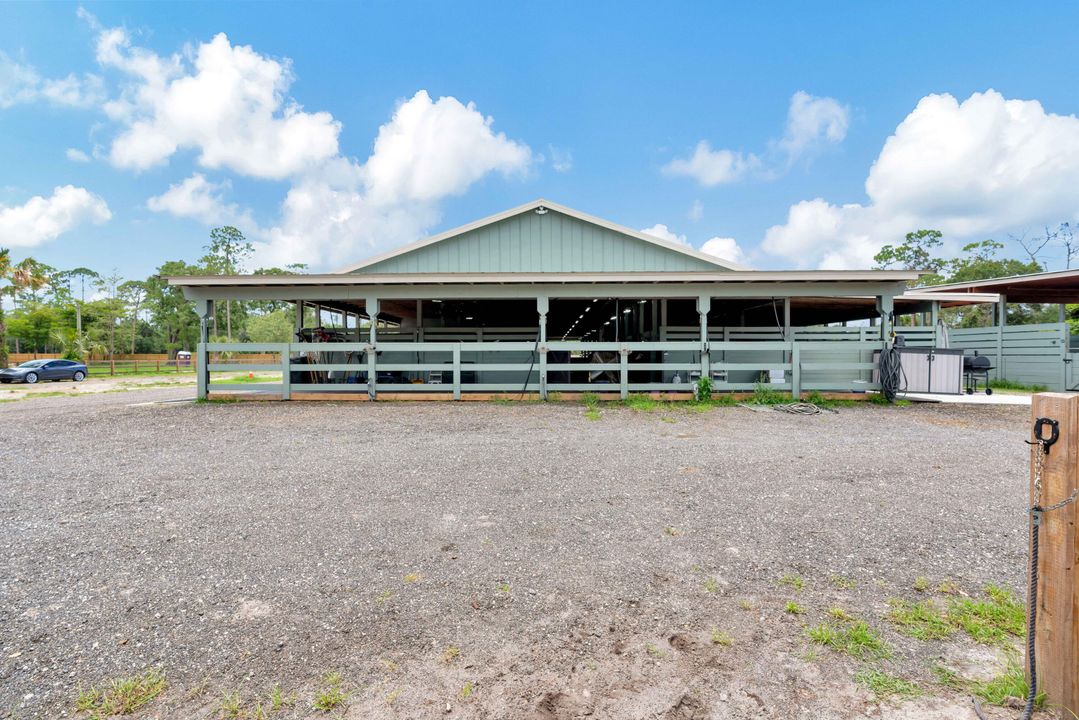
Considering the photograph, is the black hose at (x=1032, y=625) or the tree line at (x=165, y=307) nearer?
the black hose at (x=1032, y=625)

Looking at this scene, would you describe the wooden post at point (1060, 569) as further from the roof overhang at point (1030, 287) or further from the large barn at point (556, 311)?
the roof overhang at point (1030, 287)

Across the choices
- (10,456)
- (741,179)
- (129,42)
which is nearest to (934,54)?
(741,179)

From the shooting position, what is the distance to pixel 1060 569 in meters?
1.52

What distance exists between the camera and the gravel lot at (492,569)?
173cm

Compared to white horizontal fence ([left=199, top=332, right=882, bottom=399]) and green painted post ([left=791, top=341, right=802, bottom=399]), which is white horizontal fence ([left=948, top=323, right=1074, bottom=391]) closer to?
white horizontal fence ([left=199, top=332, right=882, bottom=399])

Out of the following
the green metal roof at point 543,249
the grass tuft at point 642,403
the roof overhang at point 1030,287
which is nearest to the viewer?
the grass tuft at point 642,403

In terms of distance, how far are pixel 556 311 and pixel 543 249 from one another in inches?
162

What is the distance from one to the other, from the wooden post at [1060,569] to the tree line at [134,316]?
4180cm

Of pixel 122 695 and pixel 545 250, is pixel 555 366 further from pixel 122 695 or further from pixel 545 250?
pixel 122 695

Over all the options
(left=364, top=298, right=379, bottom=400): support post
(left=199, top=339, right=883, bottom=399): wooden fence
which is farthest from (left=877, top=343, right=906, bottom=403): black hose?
(left=364, top=298, right=379, bottom=400): support post

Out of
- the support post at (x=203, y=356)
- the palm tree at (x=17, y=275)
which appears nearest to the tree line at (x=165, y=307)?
the palm tree at (x=17, y=275)

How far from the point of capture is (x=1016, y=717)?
4.91 ft

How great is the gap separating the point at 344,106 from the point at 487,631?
21.1 meters

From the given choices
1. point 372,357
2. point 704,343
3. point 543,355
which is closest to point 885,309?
point 704,343
